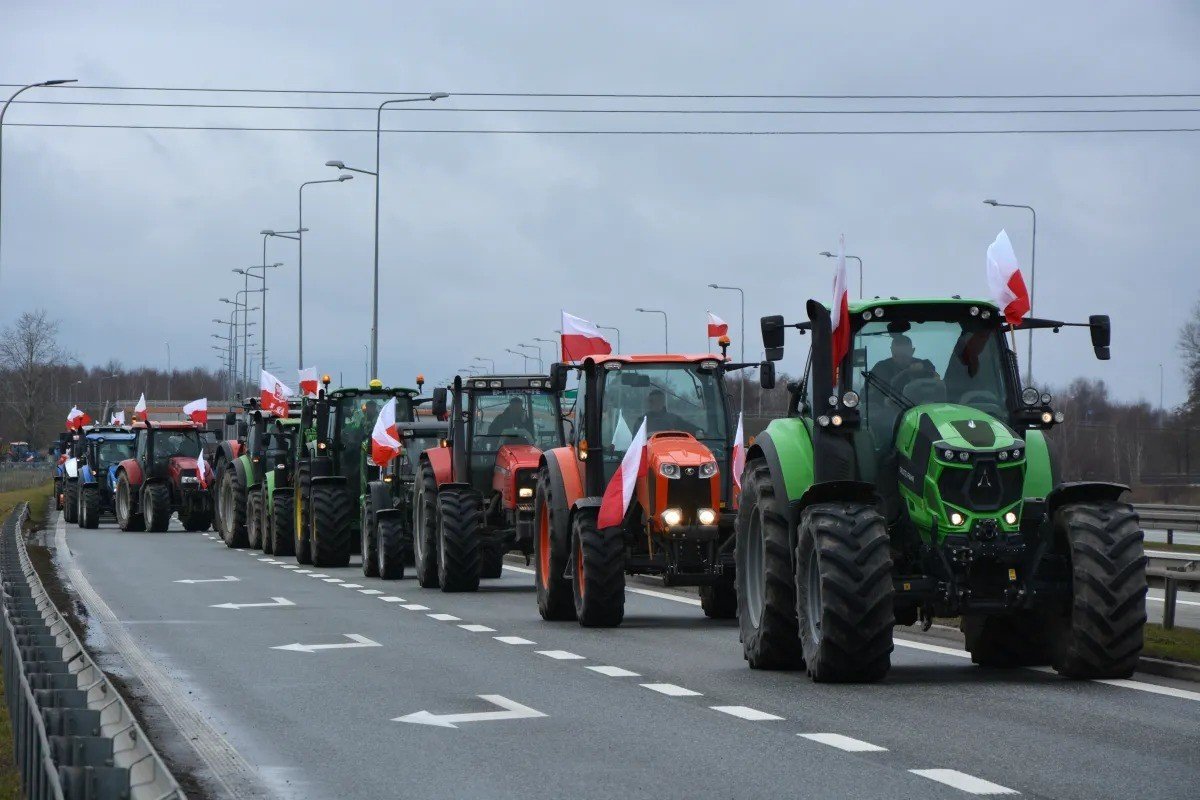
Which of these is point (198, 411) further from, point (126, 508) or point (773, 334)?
point (773, 334)

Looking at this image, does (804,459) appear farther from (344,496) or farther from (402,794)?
(344,496)

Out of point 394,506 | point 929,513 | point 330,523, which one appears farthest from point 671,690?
point 330,523

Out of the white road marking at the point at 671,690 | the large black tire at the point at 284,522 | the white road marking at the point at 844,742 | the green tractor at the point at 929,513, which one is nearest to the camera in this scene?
the white road marking at the point at 844,742

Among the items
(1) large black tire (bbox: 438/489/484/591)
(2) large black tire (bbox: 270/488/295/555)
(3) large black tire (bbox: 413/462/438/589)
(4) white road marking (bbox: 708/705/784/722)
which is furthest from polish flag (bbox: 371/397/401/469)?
(4) white road marking (bbox: 708/705/784/722)

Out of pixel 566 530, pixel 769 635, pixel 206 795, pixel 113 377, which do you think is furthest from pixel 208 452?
pixel 113 377

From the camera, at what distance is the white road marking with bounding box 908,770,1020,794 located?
886 cm

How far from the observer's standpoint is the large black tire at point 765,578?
14297mm

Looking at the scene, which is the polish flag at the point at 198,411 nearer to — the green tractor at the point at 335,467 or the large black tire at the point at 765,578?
the green tractor at the point at 335,467

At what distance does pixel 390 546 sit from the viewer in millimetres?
28578

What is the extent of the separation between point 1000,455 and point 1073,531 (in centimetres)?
65

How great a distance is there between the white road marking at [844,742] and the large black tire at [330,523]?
21.7 metres

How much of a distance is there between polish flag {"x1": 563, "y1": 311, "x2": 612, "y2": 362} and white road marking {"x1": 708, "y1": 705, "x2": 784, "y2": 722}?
10247 mm

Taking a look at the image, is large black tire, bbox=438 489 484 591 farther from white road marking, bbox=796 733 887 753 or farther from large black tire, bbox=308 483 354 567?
white road marking, bbox=796 733 887 753

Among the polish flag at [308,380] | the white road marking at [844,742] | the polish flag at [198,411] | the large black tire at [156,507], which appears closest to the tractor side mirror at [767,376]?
the white road marking at [844,742]
